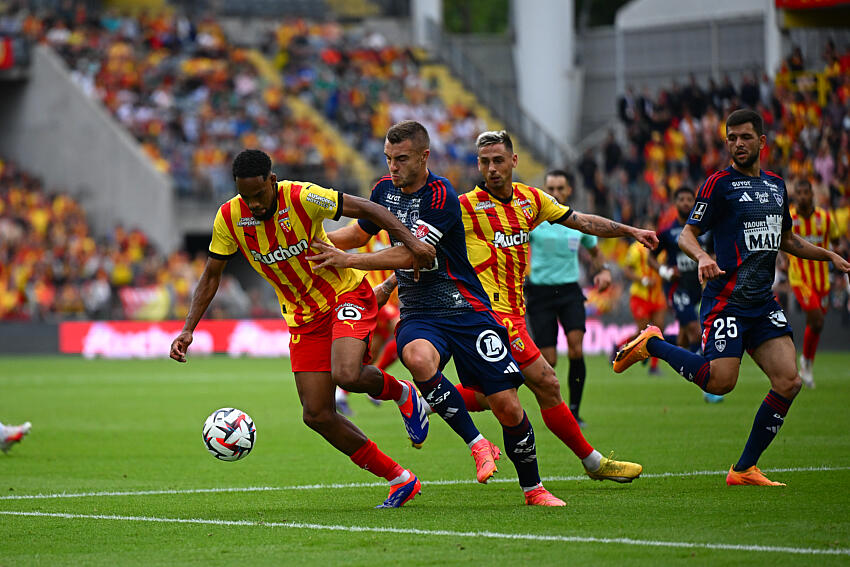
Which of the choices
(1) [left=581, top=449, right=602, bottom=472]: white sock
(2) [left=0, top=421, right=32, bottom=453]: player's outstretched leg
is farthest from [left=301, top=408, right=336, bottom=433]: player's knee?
(2) [left=0, top=421, right=32, bottom=453]: player's outstretched leg

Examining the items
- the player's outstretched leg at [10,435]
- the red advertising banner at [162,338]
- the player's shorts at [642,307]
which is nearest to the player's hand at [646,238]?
the player's outstretched leg at [10,435]

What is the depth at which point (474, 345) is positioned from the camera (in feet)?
27.0

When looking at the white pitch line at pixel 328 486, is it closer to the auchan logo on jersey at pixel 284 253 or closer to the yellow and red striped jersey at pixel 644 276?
the auchan logo on jersey at pixel 284 253

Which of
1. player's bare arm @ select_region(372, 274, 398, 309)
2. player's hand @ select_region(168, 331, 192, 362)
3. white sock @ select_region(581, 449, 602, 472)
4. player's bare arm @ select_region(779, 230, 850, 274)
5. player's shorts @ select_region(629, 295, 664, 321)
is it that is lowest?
player's shorts @ select_region(629, 295, 664, 321)

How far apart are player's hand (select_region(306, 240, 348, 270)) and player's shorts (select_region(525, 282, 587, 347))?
5.24 meters

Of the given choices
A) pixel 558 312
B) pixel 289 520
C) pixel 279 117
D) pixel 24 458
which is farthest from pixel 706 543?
pixel 279 117

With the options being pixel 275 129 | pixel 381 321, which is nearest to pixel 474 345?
pixel 381 321

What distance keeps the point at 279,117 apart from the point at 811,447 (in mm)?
31912

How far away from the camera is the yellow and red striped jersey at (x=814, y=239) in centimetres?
1585

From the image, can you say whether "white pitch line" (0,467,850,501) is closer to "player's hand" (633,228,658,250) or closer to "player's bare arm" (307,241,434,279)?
"player's hand" (633,228,658,250)

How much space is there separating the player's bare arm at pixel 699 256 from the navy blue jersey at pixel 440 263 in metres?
1.40

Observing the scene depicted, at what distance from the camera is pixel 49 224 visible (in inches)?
1468

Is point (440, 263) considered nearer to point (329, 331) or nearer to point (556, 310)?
point (329, 331)

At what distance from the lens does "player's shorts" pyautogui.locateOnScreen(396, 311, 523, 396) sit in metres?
8.14
